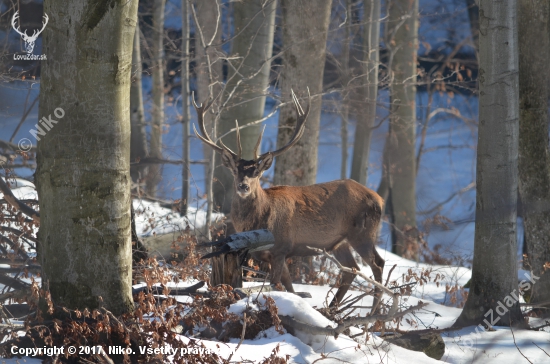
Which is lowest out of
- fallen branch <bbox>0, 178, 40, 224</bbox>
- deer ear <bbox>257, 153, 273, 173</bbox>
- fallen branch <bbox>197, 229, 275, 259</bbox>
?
fallen branch <bbox>197, 229, 275, 259</bbox>

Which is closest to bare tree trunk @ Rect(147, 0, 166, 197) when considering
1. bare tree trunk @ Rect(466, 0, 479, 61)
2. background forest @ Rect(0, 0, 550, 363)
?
background forest @ Rect(0, 0, 550, 363)

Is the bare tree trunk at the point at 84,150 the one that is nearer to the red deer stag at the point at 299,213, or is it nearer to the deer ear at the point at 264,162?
the red deer stag at the point at 299,213

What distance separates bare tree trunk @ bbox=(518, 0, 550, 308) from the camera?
7480 millimetres

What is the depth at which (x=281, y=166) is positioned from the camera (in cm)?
943

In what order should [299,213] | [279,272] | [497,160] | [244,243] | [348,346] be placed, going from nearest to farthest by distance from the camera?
[348,346] → [244,243] → [497,160] → [279,272] → [299,213]

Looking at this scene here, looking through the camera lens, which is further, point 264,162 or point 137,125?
point 137,125

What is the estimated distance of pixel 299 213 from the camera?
290 inches

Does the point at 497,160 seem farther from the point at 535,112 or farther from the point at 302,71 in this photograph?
the point at 302,71

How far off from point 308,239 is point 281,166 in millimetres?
2240

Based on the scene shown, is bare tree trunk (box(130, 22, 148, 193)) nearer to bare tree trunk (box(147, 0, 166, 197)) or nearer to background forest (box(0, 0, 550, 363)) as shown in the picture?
bare tree trunk (box(147, 0, 166, 197))

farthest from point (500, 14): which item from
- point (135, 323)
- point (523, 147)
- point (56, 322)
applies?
point (56, 322)

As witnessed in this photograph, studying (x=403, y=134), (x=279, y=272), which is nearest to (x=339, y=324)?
(x=279, y=272)

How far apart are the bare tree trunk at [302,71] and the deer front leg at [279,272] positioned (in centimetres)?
247

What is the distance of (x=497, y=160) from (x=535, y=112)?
55.2 inches
